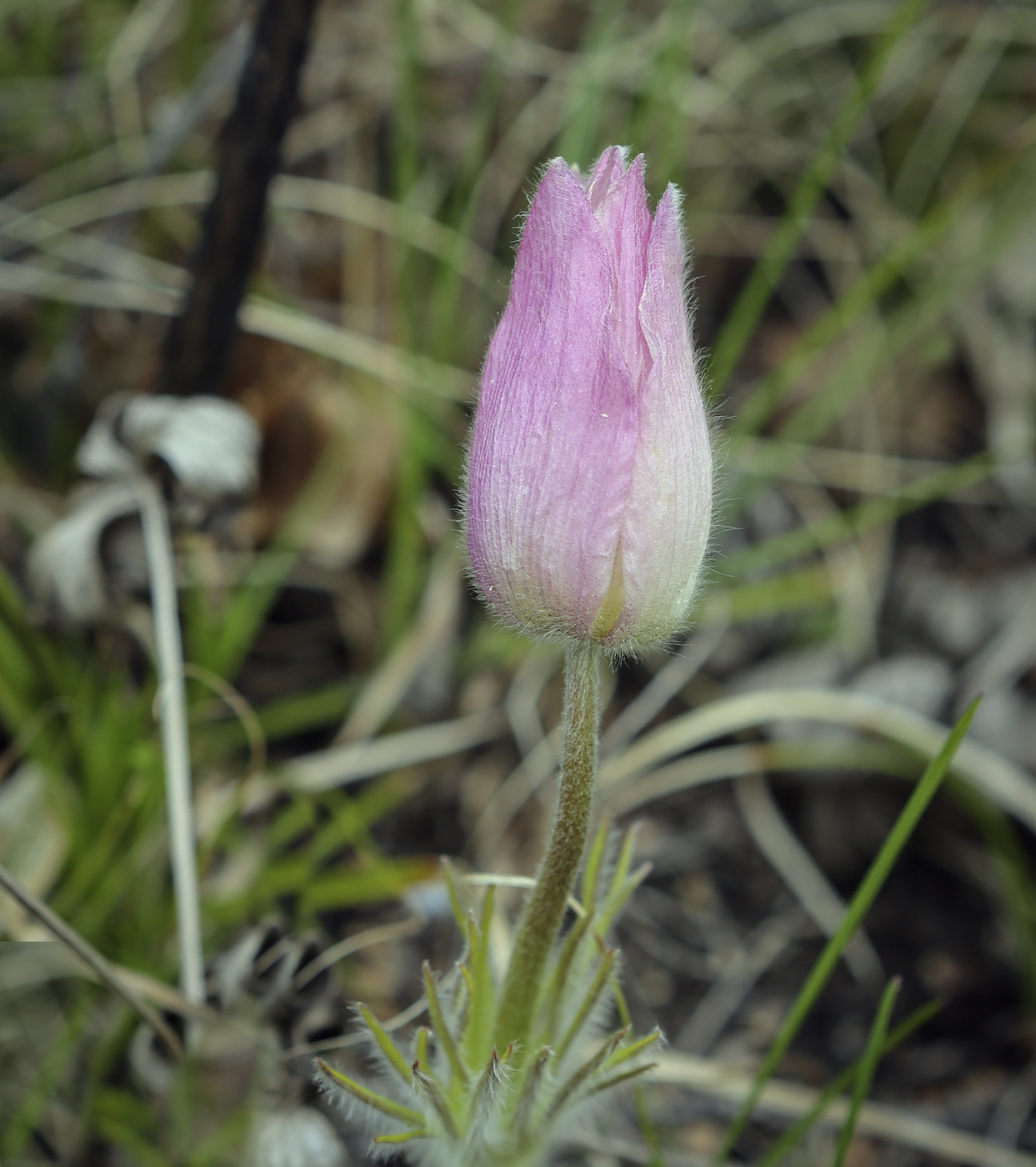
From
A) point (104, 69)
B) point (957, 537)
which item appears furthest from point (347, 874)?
point (104, 69)

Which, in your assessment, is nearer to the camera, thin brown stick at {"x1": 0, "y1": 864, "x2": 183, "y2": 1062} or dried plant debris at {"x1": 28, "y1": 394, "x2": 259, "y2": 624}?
thin brown stick at {"x1": 0, "y1": 864, "x2": 183, "y2": 1062}

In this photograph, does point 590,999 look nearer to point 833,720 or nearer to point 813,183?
point 833,720

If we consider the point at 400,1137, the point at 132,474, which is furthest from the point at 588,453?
the point at 132,474

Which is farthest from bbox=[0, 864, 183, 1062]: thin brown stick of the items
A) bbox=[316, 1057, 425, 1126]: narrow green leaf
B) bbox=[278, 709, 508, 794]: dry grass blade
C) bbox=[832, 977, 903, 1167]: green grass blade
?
bbox=[832, 977, 903, 1167]: green grass blade

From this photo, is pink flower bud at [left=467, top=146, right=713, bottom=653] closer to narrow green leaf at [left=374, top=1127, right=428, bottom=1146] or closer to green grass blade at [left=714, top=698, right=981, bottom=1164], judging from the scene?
green grass blade at [left=714, top=698, right=981, bottom=1164]

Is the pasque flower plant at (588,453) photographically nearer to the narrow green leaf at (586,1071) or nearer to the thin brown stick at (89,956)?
the narrow green leaf at (586,1071)

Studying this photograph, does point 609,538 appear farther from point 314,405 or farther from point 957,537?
point 957,537
